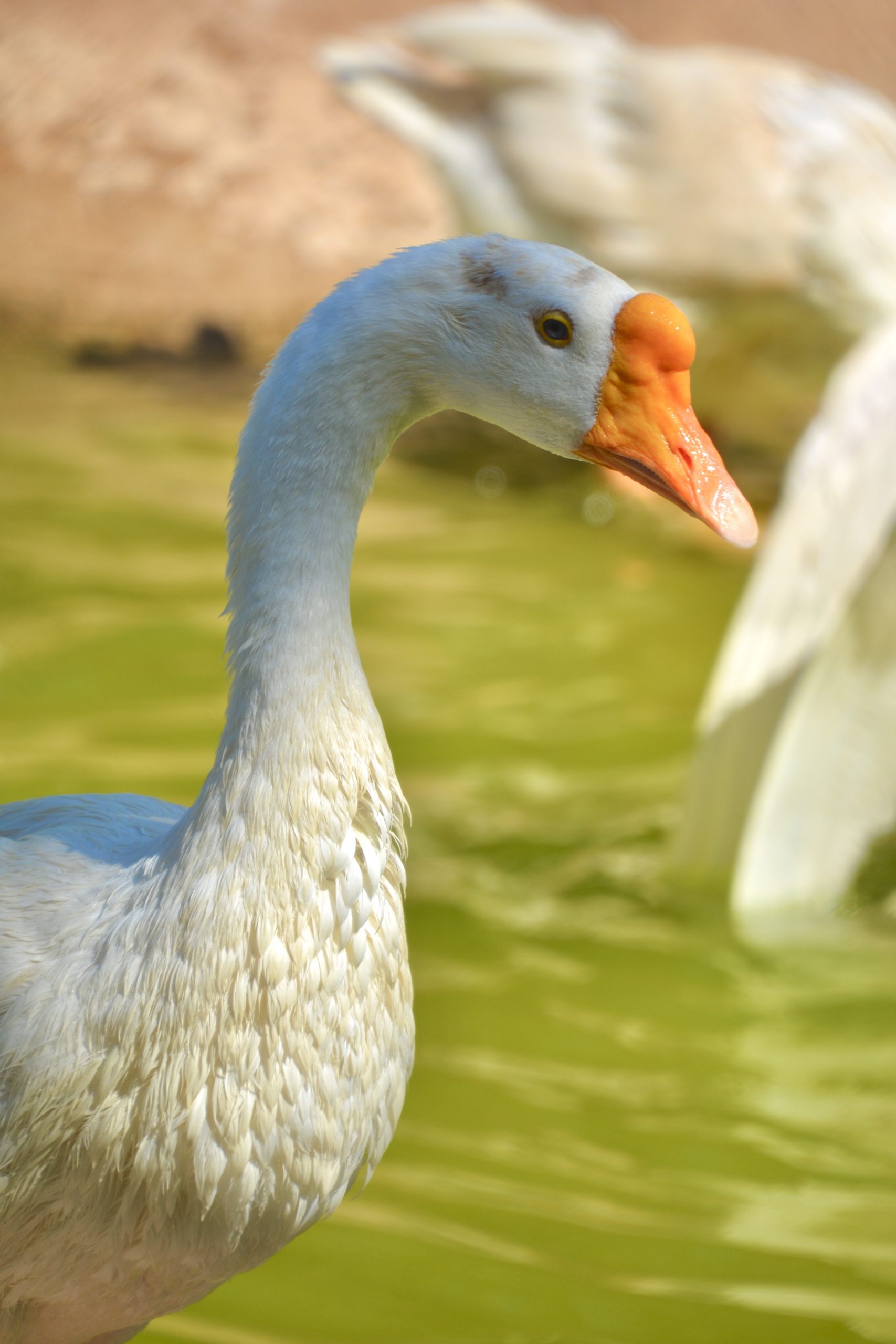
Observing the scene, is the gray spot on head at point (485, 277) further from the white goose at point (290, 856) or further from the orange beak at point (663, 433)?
the orange beak at point (663, 433)

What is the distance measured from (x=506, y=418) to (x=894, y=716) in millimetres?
2033

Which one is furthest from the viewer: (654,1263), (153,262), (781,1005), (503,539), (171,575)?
(153,262)

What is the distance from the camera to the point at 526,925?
344 centimetres

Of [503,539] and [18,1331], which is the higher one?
[18,1331]

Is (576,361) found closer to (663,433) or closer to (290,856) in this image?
(663,433)

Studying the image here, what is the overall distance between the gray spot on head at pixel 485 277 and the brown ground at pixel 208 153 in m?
5.06

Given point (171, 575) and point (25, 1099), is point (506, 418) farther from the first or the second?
point (171, 575)

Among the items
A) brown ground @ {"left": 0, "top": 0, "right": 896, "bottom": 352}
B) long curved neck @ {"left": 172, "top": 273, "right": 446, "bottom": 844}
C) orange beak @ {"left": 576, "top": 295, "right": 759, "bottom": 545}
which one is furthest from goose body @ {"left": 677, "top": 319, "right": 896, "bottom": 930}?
brown ground @ {"left": 0, "top": 0, "right": 896, "bottom": 352}

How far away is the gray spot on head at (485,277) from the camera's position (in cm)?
150

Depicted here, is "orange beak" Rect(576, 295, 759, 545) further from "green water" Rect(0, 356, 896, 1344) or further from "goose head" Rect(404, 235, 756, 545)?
"green water" Rect(0, 356, 896, 1344)

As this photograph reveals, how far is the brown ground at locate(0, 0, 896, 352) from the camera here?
6449 millimetres

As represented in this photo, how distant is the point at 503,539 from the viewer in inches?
219

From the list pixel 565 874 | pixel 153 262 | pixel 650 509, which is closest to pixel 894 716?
pixel 565 874

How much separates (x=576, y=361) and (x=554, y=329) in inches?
1.5
